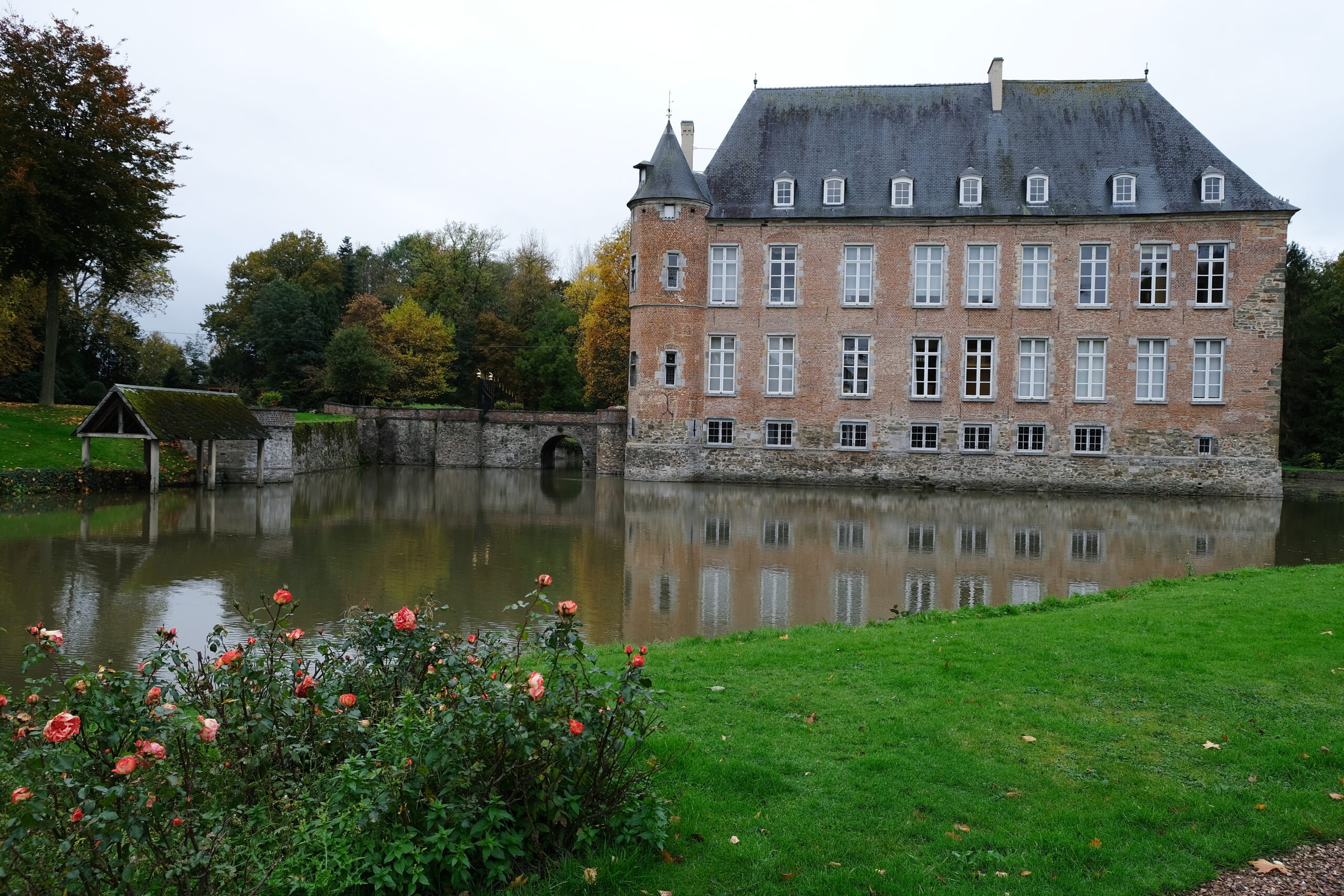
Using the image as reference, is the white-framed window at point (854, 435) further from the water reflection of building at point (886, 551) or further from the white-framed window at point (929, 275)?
the white-framed window at point (929, 275)

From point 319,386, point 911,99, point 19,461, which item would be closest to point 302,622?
point 19,461

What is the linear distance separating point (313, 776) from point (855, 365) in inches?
1135

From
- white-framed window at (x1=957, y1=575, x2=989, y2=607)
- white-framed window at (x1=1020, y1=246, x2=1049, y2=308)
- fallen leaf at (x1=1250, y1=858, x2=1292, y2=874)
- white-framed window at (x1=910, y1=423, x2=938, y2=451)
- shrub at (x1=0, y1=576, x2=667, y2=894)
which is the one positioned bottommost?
white-framed window at (x1=957, y1=575, x2=989, y2=607)

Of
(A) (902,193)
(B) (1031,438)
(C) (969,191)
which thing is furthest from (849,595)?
(C) (969,191)

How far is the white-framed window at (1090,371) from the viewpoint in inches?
1182

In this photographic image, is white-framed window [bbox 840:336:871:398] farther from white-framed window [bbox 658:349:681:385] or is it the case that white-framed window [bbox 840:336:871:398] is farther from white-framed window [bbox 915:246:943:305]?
white-framed window [bbox 658:349:681:385]

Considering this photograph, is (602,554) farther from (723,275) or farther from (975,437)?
(975,437)

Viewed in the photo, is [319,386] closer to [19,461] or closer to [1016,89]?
[19,461]

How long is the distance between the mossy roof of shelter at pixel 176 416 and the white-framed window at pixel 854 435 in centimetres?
1767

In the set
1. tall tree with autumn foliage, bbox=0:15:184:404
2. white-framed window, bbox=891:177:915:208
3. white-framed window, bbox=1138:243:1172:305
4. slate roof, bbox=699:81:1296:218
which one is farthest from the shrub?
white-framed window, bbox=1138:243:1172:305

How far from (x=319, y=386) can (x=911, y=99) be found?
29.9 m

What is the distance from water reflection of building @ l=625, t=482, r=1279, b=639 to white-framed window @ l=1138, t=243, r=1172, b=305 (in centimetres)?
680

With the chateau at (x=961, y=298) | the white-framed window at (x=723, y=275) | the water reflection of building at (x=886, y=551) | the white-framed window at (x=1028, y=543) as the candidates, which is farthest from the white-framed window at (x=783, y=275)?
the white-framed window at (x=1028, y=543)

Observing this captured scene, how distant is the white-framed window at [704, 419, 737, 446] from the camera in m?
32.1
